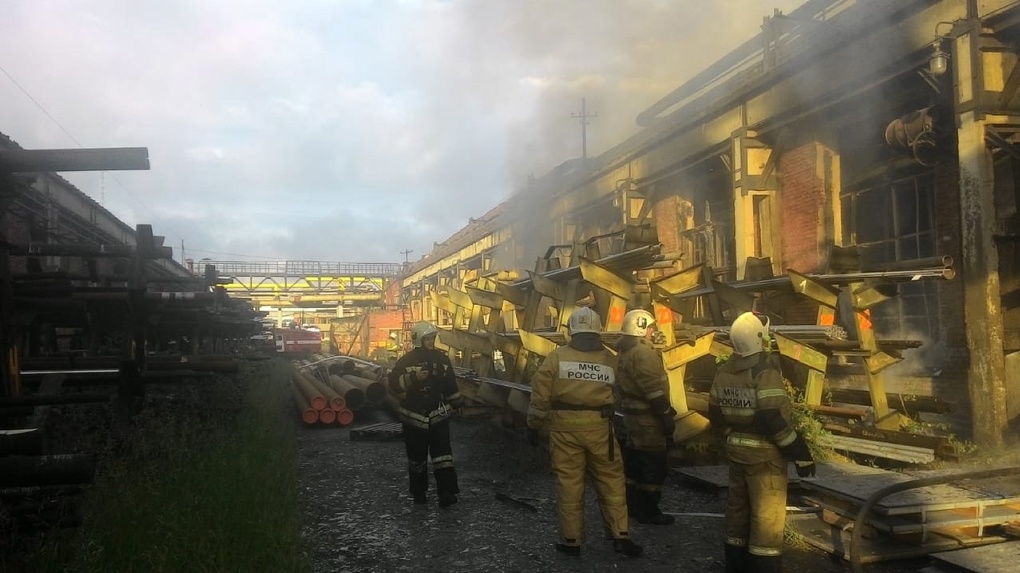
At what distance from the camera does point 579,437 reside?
4711 millimetres

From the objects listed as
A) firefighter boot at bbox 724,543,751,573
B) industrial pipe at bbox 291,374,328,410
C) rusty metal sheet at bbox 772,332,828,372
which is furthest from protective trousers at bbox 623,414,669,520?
industrial pipe at bbox 291,374,328,410

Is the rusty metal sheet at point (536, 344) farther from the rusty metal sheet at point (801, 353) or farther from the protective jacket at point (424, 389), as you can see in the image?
the rusty metal sheet at point (801, 353)

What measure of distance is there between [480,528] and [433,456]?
968 millimetres

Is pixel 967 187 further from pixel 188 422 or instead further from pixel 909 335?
pixel 188 422

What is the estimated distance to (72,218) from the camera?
14.1 meters

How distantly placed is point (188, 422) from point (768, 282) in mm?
6531

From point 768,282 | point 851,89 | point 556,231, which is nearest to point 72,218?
point 556,231

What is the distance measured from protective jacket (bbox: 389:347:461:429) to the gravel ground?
826 millimetres

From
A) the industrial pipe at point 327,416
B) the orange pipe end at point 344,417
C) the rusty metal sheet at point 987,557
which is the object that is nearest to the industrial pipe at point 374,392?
the orange pipe end at point 344,417

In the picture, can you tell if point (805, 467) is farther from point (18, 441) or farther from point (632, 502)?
point (18, 441)

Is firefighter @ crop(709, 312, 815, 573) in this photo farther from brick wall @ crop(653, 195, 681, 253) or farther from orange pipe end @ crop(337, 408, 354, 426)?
brick wall @ crop(653, 195, 681, 253)

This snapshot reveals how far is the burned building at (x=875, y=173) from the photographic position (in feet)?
23.3

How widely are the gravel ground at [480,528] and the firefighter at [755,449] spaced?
1.89 ft

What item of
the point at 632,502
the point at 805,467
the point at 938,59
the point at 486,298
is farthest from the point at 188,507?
the point at 938,59
